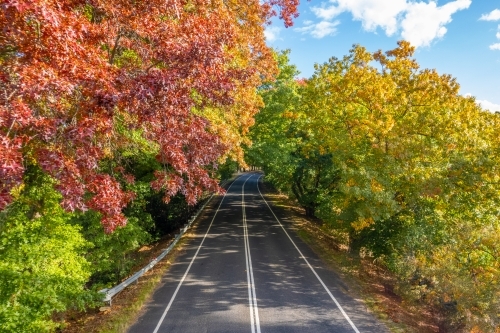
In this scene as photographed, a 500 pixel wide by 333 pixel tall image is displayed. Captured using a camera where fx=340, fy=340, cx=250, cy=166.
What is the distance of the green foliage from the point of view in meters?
8.33

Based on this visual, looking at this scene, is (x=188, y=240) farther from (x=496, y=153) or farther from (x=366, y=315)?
(x=496, y=153)

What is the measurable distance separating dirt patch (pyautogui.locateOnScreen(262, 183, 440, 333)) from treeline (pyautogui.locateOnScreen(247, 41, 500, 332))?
0.69 metres

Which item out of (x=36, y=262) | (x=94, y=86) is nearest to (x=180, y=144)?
(x=94, y=86)

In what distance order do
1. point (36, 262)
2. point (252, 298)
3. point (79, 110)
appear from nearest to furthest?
1. point (79, 110)
2. point (36, 262)
3. point (252, 298)

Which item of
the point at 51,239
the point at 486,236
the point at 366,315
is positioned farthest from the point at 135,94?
the point at 486,236

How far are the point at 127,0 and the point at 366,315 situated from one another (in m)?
12.0

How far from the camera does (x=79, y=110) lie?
22.0 ft

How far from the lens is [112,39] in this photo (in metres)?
7.59

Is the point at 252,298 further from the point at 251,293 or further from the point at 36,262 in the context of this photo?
the point at 36,262

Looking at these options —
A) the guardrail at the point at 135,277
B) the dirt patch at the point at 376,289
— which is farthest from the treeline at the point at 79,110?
the dirt patch at the point at 376,289

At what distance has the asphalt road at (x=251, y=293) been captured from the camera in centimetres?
1086

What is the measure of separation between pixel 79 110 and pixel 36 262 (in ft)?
15.8

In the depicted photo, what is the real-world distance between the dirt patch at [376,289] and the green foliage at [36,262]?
402 inches

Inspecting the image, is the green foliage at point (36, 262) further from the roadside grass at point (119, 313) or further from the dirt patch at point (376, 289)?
the dirt patch at point (376, 289)
